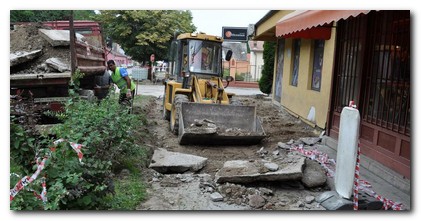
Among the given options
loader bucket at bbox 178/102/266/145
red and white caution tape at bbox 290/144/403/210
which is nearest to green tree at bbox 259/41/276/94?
loader bucket at bbox 178/102/266/145

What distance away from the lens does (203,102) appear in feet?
24.5

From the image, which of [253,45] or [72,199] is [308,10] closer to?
[72,199]

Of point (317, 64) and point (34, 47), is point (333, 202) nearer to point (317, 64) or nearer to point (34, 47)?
point (34, 47)

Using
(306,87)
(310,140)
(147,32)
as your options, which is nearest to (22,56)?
(310,140)

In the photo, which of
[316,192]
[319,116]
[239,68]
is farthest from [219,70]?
[239,68]

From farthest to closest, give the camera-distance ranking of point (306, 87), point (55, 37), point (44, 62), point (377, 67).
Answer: point (306, 87), point (55, 37), point (44, 62), point (377, 67)

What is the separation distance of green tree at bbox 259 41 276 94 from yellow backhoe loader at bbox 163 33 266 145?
8.24m

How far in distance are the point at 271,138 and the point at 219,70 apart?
1.97 meters

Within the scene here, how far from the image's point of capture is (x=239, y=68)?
31438 millimetres

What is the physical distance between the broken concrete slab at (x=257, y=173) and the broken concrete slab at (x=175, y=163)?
0.59 meters

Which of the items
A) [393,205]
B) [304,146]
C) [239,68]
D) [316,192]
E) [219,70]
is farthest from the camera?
[239,68]

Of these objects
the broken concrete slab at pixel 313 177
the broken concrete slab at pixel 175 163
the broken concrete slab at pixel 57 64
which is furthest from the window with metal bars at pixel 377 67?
the broken concrete slab at pixel 57 64

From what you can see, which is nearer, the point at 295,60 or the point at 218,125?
the point at 218,125

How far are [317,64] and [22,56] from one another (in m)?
6.18
